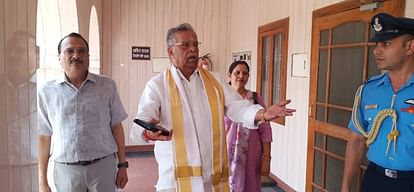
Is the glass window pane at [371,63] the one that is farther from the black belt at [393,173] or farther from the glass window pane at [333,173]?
the black belt at [393,173]

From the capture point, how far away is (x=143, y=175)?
14.3ft

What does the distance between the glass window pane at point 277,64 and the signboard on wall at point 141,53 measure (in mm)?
2279

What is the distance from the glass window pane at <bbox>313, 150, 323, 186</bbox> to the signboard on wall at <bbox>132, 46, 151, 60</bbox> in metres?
3.36

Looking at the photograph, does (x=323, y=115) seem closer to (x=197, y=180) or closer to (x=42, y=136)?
(x=197, y=180)

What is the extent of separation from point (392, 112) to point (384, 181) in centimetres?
36

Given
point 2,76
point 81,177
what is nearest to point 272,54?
point 81,177

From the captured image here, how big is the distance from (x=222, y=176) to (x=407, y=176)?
904 millimetres

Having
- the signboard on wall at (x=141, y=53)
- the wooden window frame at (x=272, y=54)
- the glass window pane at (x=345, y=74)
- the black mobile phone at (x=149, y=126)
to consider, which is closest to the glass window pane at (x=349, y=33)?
the glass window pane at (x=345, y=74)

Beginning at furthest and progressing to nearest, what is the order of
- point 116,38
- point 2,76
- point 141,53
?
point 141,53 < point 116,38 < point 2,76

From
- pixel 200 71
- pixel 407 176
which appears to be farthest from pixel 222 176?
pixel 407 176

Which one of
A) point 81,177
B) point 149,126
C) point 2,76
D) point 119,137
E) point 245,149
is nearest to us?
point 2,76

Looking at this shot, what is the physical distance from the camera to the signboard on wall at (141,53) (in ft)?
17.7

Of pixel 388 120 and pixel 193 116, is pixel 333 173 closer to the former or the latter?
pixel 388 120

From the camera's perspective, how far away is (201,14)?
5695 mm
